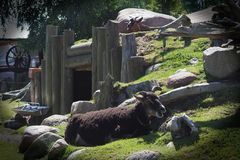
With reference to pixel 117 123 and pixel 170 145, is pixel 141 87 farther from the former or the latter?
pixel 170 145

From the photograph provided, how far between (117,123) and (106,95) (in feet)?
6.57

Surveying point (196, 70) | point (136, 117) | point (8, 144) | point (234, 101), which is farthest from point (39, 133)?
point (234, 101)

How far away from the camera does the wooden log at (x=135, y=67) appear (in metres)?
10.8

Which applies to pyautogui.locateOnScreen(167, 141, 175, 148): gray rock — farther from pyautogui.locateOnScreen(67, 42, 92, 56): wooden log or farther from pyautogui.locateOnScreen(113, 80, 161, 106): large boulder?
pyautogui.locateOnScreen(67, 42, 92, 56): wooden log

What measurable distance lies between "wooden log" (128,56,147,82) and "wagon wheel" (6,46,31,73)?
12.3 m

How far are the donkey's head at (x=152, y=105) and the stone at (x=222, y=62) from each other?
1.10 metres

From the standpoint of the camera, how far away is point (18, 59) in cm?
2266

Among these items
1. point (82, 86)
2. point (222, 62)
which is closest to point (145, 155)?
point (222, 62)

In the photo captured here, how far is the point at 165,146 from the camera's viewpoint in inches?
262

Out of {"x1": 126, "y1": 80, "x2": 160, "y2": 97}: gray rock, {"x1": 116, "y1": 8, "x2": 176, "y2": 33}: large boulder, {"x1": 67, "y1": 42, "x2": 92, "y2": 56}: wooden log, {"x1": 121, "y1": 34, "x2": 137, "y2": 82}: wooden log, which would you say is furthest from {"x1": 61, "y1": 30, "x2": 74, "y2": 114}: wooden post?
{"x1": 126, "y1": 80, "x2": 160, "y2": 97}: gray rock

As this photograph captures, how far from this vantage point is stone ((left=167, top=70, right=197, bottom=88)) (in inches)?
334

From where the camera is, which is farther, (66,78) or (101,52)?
(66,78)

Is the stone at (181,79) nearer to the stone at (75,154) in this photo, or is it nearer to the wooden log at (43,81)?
the stone at (75,154)

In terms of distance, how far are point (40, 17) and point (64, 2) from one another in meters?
1.41
